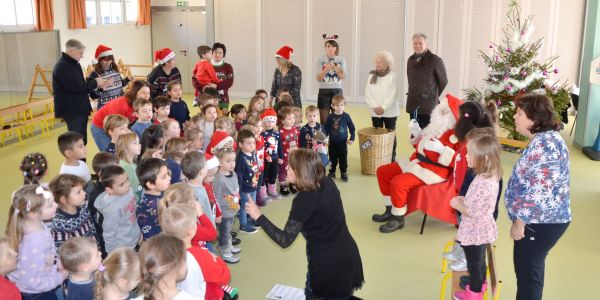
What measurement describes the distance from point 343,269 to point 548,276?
2.18m

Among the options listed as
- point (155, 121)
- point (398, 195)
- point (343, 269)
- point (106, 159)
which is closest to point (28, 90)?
point (155, 121)

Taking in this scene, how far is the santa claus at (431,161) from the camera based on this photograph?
5.08 meters

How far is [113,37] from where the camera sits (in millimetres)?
12438

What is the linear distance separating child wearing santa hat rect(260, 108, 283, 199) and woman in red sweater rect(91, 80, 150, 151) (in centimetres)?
129

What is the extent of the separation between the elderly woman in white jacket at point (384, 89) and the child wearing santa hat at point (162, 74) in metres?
2.41

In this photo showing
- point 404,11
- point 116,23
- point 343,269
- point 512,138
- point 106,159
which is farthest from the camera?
point 116,23

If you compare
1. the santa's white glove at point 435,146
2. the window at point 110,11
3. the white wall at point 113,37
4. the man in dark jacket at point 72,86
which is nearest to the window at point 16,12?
the white wall at point 113,37

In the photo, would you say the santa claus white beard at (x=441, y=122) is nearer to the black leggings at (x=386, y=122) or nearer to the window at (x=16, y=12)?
the black leggings at (x=386, y=122)

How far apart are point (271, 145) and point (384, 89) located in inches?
74.2

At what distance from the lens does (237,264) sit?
189 inches

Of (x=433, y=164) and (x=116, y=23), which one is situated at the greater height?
(x=116, y=23)

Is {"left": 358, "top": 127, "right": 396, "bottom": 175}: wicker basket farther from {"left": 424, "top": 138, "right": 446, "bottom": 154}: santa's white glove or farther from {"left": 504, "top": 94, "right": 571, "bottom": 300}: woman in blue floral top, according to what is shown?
{"left": 504, "top": 94, "right": 571, "bottom": 300}: woman in blue floral top

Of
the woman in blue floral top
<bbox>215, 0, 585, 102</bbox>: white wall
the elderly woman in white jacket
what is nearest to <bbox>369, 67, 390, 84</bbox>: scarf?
the elderly woman in white jacket

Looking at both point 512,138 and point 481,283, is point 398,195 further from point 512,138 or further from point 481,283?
point 512,138
